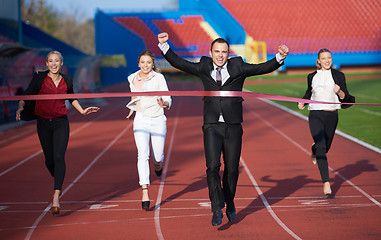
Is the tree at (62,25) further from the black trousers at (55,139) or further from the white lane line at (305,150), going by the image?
the black trousers at (55,139)

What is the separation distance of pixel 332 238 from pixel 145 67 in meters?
3.11

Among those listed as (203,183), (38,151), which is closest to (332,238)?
(203,183)

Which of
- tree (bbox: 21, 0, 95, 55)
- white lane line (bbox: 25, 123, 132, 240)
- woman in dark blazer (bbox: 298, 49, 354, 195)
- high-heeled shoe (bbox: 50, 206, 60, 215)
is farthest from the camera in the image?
tree (bbox: 21, 0, 95, 55)

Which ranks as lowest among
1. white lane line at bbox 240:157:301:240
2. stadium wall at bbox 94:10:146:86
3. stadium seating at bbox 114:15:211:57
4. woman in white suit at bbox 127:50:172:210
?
white lane line at bbox 240:157:301:240

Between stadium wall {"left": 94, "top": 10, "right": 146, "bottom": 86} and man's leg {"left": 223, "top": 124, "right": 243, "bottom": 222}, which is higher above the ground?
stadium wall {"left": 94, "top": 10, "right": 146, "bottom": 86}

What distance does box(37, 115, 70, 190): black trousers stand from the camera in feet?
24.0

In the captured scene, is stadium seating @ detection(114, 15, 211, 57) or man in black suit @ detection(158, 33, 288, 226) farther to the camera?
stadium seating @ detection(114, 15, 211, 57)

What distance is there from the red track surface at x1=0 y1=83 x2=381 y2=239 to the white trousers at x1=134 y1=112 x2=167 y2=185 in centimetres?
49

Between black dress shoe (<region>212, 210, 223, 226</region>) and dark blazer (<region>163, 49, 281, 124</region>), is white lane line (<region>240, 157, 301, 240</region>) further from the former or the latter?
dark blazer (<region>163, 49, 281, 124</region>)

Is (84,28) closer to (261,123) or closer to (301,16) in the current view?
(301,16)

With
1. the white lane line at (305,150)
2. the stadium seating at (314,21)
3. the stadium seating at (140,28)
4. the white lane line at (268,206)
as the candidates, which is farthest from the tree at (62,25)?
the white lane line at (268,206)

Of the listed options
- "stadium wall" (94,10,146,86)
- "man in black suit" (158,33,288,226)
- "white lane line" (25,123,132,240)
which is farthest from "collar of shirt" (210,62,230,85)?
"stadium wall" (94,10,146,86)

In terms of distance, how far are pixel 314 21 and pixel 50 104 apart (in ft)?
207

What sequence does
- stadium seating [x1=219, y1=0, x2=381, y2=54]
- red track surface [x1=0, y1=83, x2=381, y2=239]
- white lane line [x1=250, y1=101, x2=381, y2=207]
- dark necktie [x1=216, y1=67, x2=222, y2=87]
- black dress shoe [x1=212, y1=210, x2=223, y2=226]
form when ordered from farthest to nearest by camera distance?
stadium seating [x1=219, y1=0, x2=381, y2=54], white lane line [x1=250, y1=101, x2=381, y2=207], red track surface [x1=0, y1=83, x2=381, y2=239], dark necktie [x1=216, y1=67, x2=222, y2=87], black dress shoe [x1=212, y1=210, x2=223, y2=226]
